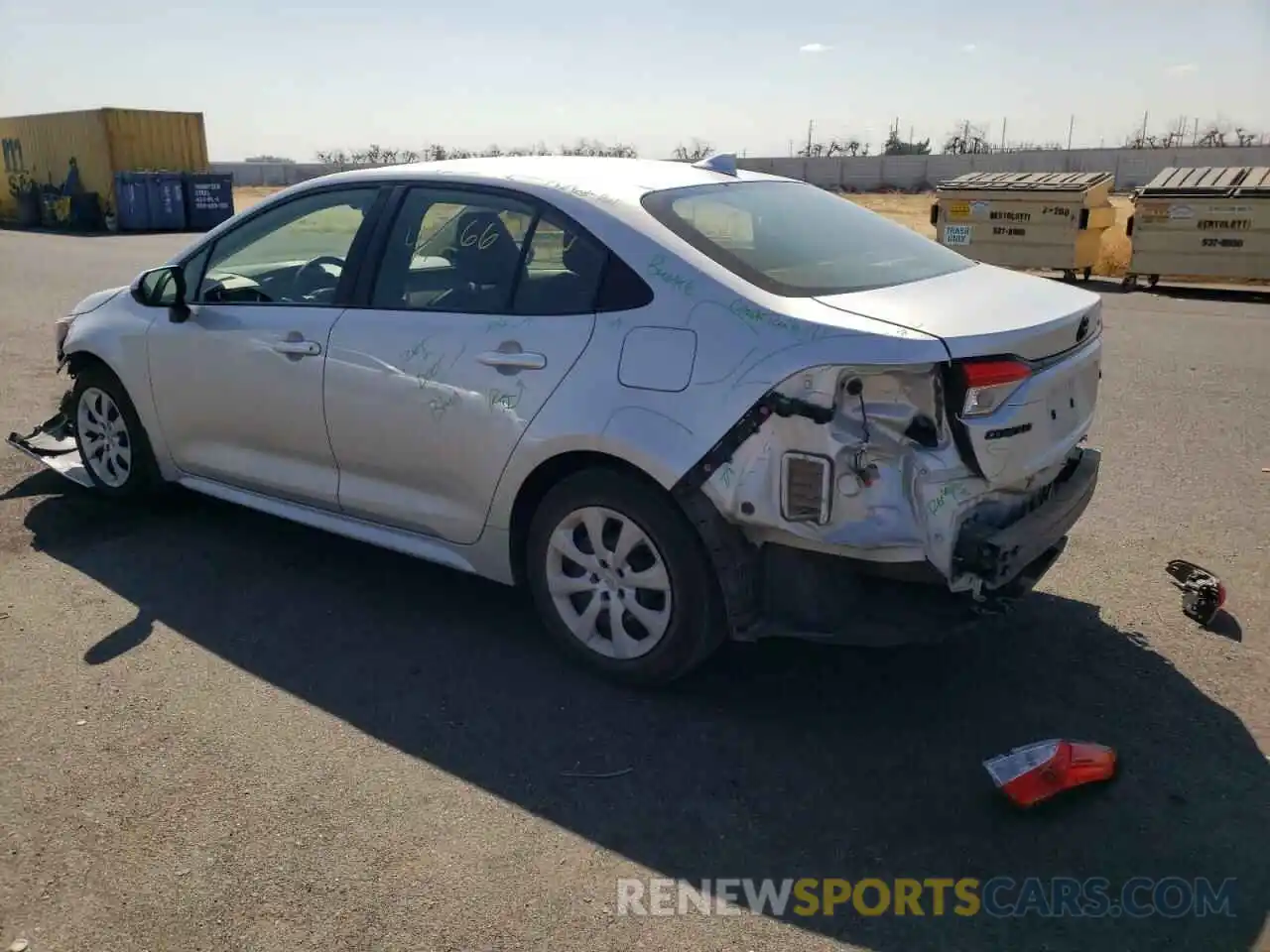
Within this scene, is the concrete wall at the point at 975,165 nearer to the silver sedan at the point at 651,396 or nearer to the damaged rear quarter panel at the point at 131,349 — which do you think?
the damaged rear quarter panel at the point at 131,349

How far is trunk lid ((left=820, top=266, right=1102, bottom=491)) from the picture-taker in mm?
3123

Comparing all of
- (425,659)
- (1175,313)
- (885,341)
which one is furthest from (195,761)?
(1175,313)

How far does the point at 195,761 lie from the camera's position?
3.31m

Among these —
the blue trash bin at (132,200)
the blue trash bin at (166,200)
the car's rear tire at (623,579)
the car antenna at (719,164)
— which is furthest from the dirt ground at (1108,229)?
the blue trash bin at (132,200)

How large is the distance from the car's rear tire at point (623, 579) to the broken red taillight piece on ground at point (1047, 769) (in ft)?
3.18

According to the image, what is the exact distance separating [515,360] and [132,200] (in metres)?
30.4

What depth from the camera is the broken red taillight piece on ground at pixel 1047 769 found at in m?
3.03

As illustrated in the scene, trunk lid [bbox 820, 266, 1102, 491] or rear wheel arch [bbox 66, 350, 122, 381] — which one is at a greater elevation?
trunk lid [bbox 820, 266, 1102, 491]

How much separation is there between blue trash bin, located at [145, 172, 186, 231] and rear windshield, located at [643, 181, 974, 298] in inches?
1183

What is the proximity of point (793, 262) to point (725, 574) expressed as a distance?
1.10 metres

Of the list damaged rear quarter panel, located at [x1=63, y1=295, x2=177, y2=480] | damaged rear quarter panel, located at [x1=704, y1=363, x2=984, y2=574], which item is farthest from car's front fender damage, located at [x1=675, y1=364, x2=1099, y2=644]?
damaged rear quarter panel, located at [x1=63, y1=295, x2=177, y2=480]

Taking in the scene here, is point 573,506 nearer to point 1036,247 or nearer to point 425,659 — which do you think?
point 425,659

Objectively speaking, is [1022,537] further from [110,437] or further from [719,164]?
[110,437]

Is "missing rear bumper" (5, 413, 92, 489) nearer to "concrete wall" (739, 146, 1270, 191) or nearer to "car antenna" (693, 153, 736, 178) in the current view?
"car antenna" (693, 153, 736, 178)
